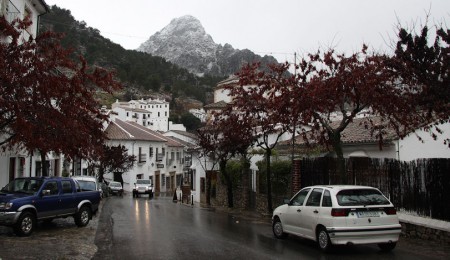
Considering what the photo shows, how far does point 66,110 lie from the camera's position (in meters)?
13.6

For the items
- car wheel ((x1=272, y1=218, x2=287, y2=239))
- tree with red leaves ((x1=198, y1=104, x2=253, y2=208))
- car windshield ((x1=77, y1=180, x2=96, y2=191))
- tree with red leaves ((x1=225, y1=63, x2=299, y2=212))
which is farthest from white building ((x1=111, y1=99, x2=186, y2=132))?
car wheel ((x1=272, y1=218, x2=287, y2=239))

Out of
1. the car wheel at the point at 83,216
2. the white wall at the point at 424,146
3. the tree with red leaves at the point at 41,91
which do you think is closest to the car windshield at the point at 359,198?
the tree with red leaves at the point at 41,91

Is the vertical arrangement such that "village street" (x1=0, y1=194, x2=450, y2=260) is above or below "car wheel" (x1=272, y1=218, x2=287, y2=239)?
below

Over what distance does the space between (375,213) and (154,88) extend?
134 metres

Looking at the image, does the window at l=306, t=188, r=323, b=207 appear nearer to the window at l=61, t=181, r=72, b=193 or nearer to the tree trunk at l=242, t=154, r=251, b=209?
the window at l=61, t=181, r=72, b=193

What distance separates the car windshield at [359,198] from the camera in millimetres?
10648

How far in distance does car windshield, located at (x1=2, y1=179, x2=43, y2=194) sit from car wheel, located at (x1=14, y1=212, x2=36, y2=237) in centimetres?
91

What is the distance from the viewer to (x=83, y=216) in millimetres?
16438

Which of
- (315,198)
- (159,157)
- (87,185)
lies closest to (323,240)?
(315,198)

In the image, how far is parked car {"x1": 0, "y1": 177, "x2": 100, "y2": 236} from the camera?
1291 centimetres

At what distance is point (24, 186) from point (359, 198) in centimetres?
1035

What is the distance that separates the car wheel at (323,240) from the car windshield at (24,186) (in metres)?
8.92

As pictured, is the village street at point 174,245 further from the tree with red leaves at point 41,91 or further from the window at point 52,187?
the tree with red leaves at point 41,91

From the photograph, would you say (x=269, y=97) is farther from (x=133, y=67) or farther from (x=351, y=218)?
(x=133, y=67)
